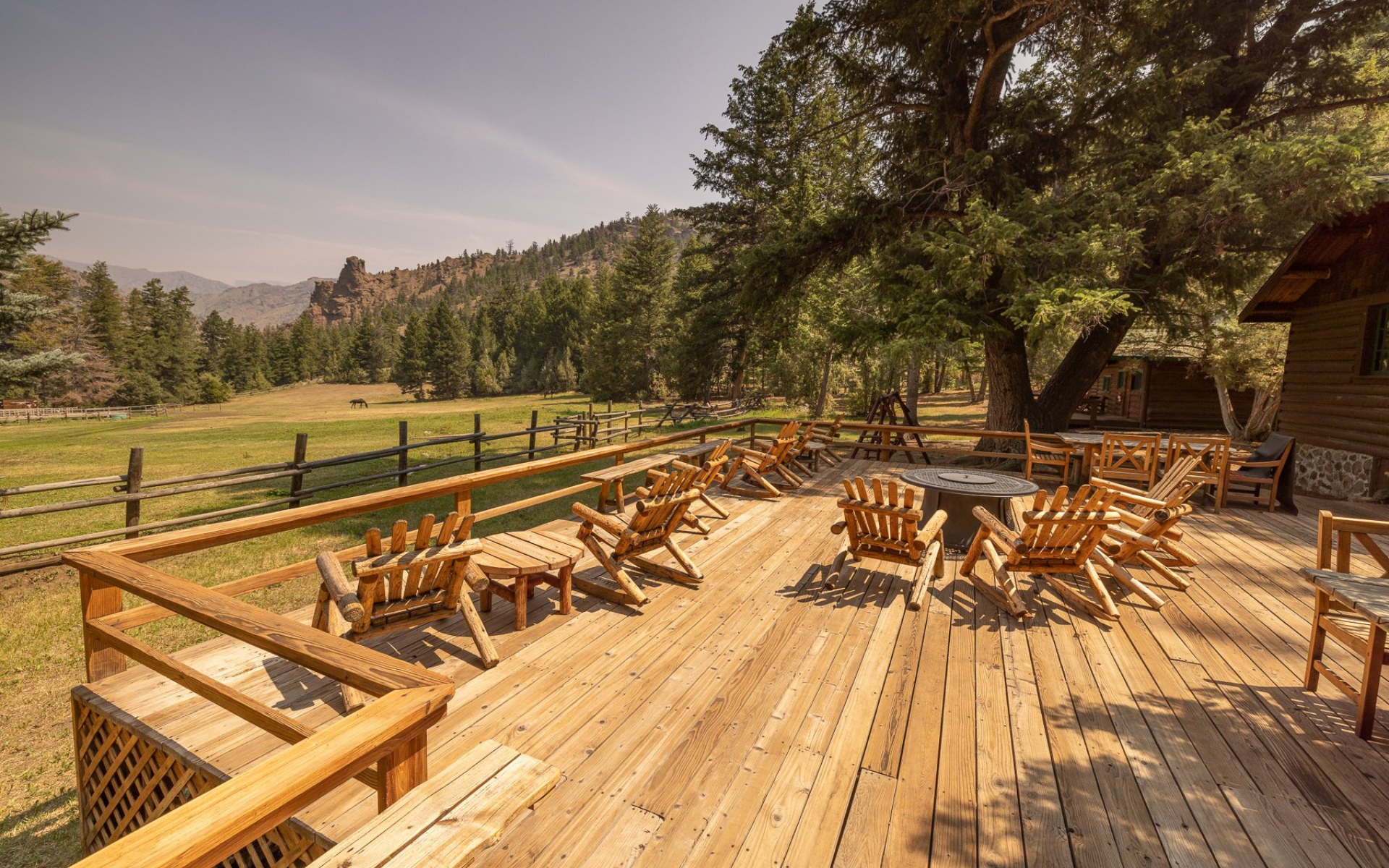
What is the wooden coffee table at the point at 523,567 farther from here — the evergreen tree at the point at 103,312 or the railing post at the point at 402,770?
the evergreen tree at the point at 103,312

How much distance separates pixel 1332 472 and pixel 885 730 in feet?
40.3

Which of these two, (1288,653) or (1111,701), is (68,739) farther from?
(1288,653)

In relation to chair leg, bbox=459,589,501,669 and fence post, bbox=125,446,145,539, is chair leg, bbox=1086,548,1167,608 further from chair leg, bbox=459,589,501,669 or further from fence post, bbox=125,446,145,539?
fence post, bbox=125,446,145,539

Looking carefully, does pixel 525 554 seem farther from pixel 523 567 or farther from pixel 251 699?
pixel 251 699

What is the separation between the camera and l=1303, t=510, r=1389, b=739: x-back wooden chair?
2875 mm

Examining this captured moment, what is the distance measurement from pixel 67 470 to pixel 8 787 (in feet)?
66.9

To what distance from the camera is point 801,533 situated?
676cm

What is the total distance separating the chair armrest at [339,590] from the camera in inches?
118

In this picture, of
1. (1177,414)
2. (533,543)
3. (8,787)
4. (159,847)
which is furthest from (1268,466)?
(1177,414)

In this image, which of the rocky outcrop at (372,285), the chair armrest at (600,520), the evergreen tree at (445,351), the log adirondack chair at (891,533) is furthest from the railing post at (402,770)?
the rocky outcrop at (372,285)

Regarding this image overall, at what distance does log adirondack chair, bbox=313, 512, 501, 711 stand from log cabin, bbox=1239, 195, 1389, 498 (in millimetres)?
12374

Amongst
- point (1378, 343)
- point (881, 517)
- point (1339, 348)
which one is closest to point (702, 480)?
point (881, 517)

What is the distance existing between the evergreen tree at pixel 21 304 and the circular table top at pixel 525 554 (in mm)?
7736

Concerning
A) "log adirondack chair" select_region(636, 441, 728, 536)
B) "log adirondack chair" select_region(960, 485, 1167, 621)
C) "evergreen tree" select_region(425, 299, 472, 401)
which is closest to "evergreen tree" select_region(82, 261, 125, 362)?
"evergreen tree" select_region(425, 299, 472, 401)
